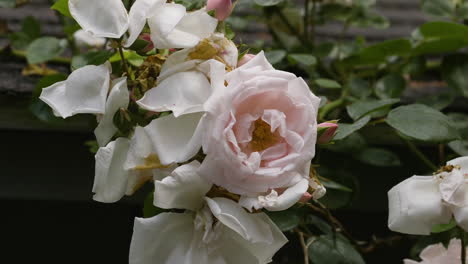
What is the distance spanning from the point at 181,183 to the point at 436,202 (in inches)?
11.5

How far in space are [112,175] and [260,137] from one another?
167 mm

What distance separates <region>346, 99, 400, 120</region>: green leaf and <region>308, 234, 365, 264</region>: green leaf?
19 centimetres

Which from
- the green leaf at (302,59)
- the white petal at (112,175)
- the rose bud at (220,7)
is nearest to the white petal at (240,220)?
the white petal at (112,175)

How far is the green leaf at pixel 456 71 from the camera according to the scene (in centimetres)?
117

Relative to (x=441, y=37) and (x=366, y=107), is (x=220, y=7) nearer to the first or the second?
(x=366, y=107)

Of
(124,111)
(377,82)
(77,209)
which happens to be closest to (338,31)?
(377,82)

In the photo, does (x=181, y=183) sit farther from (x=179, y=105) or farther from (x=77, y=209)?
(x=77, y=209)

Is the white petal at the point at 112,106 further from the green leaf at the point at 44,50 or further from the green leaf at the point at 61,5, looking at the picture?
the green leaf at the point at 44,50

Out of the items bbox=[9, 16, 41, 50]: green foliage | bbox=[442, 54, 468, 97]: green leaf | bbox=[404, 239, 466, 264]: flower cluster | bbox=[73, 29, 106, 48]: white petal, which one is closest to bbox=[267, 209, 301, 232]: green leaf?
bbox=[404, 239, 466, 264]: flower cluster

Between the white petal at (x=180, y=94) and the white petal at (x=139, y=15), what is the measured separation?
0.20 feet

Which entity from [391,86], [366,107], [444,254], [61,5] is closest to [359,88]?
[391,86]

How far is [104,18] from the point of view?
2.10 feet

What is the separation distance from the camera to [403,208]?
69 centimetres

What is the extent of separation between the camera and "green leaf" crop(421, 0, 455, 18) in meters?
1.26
